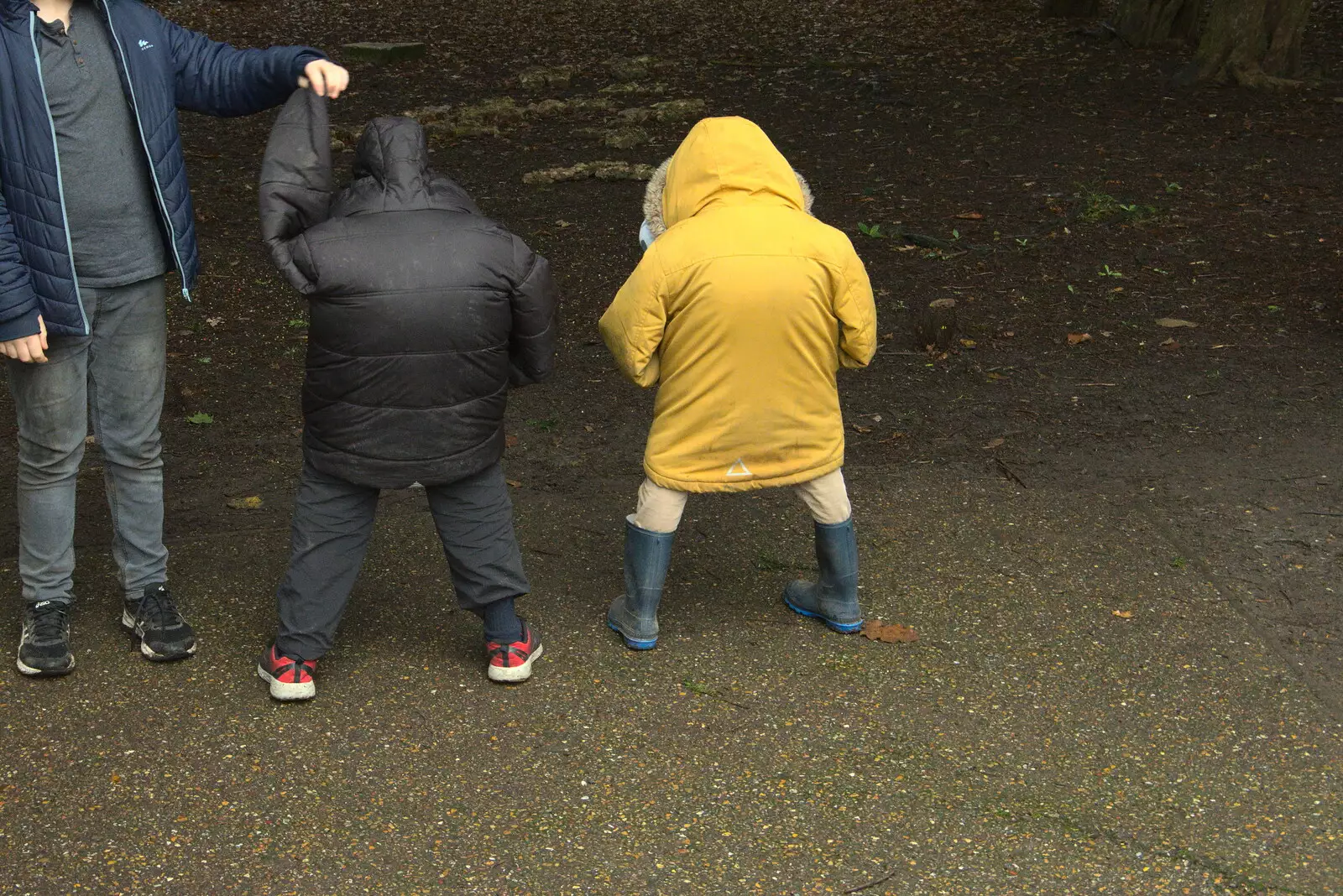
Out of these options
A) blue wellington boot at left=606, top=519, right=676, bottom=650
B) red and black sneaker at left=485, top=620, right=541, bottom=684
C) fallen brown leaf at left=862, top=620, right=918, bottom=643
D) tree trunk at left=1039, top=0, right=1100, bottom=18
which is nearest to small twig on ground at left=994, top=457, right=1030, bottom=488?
fallen brown leaf at left=862, top=620, right=918, bottom=643

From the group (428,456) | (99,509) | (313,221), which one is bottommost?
(99,509)

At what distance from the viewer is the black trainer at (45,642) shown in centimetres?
397

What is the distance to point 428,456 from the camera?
3.67 m

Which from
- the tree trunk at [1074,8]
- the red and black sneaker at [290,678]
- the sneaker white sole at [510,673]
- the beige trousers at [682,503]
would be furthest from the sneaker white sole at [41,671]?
the tree trunk at [1074,8]

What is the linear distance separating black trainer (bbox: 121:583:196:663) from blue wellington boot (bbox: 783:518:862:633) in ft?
6.20

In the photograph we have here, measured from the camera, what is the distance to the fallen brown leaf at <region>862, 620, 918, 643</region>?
4.23 meters

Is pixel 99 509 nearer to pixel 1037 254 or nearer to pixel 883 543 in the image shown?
pixel 883 543

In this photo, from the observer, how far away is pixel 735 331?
3.82m

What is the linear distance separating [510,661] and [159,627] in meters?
1.07

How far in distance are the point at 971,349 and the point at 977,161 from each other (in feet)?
11.8

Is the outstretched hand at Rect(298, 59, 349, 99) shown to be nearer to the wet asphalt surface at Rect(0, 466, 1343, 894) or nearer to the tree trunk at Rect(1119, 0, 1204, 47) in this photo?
the wet asphalt surface at Rect(0, 466, 1343, 894)

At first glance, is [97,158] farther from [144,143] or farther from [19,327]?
[19,327]

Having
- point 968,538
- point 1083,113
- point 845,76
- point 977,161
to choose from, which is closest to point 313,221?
point 968,538

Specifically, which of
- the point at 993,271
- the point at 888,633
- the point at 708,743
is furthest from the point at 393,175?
the point at 993,271
